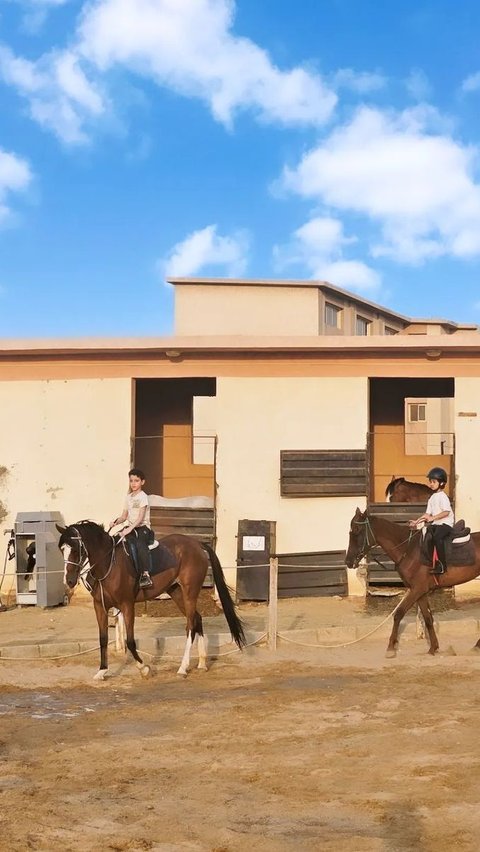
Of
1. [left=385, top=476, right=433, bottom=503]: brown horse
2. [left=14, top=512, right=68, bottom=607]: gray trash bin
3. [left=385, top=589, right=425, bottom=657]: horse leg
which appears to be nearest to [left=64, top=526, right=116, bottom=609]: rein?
[left=385, top=589, right=425, bottom=657]: horse leg

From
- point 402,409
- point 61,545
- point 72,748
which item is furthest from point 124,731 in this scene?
point 402,409

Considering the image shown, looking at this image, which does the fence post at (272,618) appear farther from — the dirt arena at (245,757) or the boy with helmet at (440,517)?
the boy with helmet at (440,517)

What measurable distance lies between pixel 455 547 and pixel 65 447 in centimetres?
799

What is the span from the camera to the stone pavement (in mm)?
12070

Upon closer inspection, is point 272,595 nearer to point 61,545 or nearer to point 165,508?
point 61,545

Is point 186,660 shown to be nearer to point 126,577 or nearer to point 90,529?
point 126,577

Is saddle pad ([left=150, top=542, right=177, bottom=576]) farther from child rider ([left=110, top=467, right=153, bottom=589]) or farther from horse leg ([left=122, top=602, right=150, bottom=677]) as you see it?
horse leg ([left=122, top=602, right=150, bottom=677])

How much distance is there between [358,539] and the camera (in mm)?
12234

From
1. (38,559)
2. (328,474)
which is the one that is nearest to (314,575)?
(328,474)

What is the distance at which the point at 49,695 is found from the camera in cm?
973

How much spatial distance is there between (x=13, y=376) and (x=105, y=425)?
2.00 meters

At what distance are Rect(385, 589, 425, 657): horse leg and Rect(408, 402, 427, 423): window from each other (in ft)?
60.1

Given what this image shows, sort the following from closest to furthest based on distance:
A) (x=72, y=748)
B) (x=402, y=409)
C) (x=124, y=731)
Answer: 1. (x=72, y=748)
2. (x=124, y=731)
3. (x=402, y=409)

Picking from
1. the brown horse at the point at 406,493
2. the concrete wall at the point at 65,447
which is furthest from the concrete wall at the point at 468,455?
the concrete wall at the point at 65,447
